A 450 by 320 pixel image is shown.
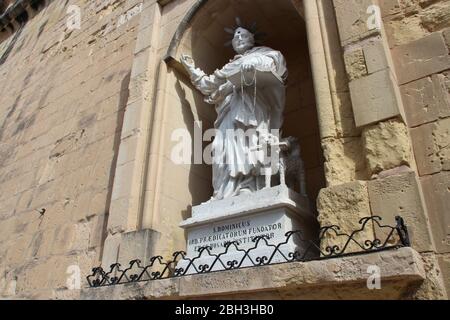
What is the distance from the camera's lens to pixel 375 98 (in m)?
2.66

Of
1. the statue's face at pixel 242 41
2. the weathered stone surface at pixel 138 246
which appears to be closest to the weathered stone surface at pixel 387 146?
the statue's face at pixel 242 41

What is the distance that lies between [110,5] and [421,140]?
5213 millimetres

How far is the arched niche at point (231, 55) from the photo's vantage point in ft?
13.7

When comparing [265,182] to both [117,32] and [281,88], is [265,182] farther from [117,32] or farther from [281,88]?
[117,32]

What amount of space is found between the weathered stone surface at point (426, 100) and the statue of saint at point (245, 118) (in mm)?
1067

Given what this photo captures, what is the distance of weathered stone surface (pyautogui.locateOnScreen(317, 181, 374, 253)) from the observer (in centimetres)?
239

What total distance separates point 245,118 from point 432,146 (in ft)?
4.75

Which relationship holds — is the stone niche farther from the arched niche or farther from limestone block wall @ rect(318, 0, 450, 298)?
limestone block wall @ rect(318, 0, 450, 298)

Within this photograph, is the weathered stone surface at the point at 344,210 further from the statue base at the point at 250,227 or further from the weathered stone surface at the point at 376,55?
the weathered stone surface at the point at 376,55

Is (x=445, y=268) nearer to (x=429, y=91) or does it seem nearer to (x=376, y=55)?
(x=429, y=91)

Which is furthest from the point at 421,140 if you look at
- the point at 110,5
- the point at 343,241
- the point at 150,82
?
the point at 110,5

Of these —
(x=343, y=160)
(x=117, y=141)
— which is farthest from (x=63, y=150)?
(x=343, y=160)

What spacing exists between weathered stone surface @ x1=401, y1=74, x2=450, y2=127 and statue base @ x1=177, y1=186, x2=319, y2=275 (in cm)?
94

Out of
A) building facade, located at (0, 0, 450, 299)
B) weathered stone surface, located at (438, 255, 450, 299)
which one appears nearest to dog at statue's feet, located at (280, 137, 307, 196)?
building facade, located at (0, 0, 450, 299)
